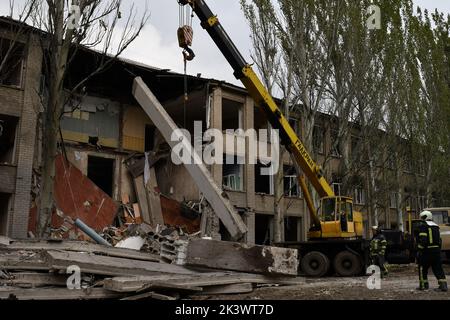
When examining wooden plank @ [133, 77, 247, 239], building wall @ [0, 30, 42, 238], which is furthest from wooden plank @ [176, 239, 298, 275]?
building wall @ [0, 30, 42, 238]

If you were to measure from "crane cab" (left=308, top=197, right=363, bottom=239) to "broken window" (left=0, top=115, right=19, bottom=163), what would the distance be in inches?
459

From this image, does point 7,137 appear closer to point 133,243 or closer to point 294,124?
point 133,243

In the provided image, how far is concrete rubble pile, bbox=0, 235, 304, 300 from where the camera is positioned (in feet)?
23.4

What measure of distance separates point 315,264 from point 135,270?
28.3 ft

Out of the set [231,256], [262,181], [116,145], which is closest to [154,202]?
[116,145]

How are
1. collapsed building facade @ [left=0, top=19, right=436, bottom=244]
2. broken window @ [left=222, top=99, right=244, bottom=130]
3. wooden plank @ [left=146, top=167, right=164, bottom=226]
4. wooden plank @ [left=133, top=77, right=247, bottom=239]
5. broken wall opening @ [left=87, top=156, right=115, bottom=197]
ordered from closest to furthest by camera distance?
wooden plank @ [left=133, top=77, right=247, bottom=239] → collapsed building facade @ [left=0, top=19, right=436, bottom=244] → wooden plank @ [left=146, top=167, right=164, bottom=226] → broken wall opening @ [left=87, top=156, right=115, bottom=197] → broken window @ [left=222, top=99, right=244, bottom=130]

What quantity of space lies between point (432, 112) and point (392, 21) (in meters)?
7.12

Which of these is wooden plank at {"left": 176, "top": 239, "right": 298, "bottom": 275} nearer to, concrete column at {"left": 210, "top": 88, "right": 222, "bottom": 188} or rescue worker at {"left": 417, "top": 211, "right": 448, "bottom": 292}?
rescue worker at {"left": 417, "top": 211, "right": 448, "bottom": 292}

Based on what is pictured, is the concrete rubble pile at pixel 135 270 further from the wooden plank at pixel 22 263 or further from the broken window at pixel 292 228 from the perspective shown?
the broken window at pixel 292 228

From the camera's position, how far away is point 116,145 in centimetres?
2328

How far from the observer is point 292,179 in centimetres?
2772

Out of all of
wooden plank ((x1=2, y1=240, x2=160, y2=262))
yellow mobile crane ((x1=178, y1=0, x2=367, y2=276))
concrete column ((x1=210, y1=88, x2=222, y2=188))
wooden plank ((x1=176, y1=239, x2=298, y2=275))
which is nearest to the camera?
wooden plank ((x1=176, y1=239, x2=298, y2=275))

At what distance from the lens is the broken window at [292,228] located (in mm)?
27594
